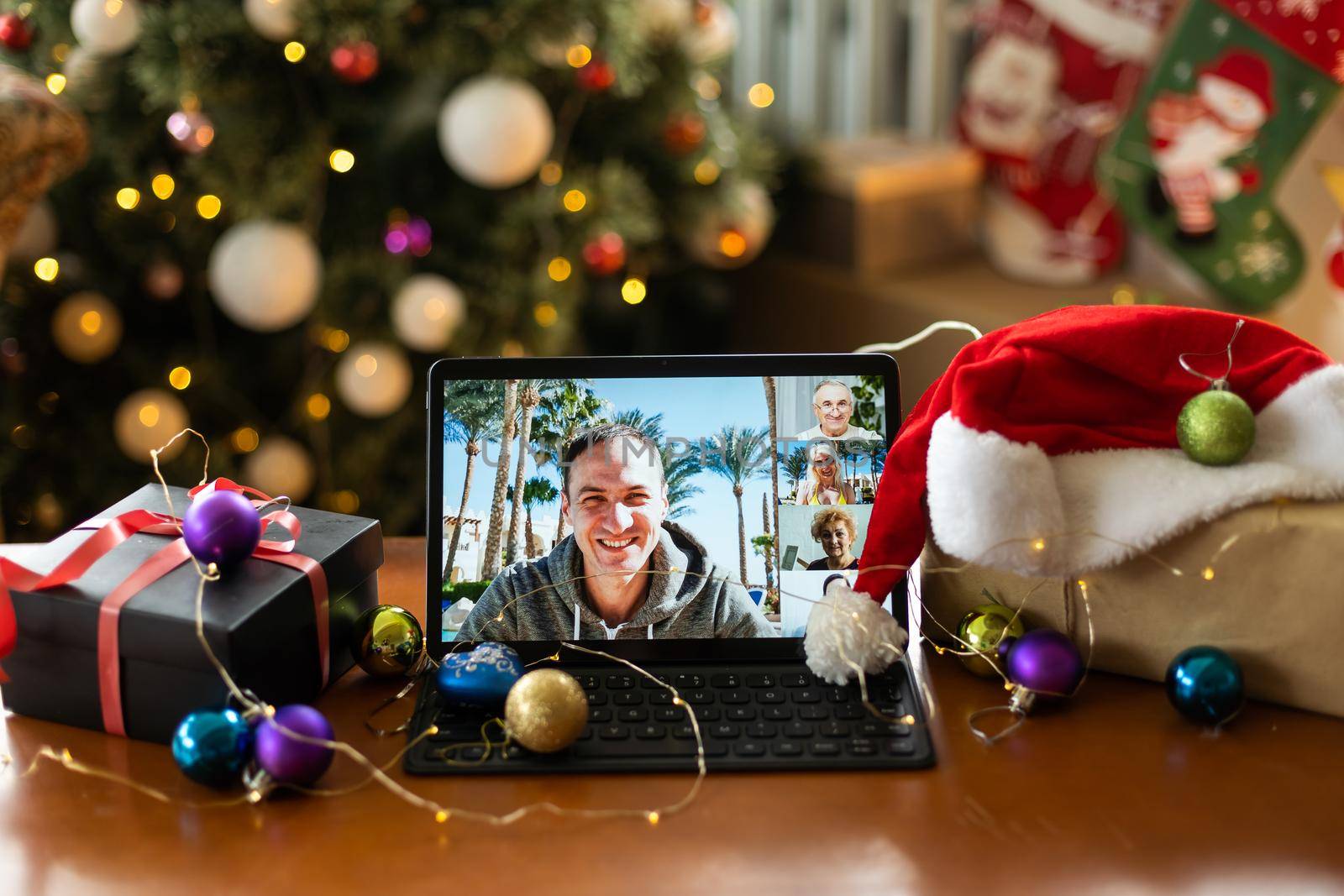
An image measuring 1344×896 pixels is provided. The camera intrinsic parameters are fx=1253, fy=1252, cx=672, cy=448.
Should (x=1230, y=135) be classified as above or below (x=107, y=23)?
below

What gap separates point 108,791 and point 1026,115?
1.90 m

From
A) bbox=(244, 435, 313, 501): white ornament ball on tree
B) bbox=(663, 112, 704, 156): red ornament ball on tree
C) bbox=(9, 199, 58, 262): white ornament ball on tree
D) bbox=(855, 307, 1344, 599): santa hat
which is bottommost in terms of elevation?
bbox=(244, 435, 313, 501): white ornament ball on tree

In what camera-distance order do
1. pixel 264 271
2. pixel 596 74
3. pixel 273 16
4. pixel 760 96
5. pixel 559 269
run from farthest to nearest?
pixel 760 96 < pixel 559 269 < pixel 596 74 < pixel 264 271 < pixel 273 16

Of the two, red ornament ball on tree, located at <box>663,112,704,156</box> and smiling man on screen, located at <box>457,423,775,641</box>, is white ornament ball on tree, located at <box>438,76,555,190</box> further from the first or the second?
smiling man on screen, located at <box>457,423,775,641</box>

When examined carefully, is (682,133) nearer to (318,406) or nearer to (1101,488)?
(318,406)

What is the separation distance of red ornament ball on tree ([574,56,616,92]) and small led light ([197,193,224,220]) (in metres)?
0.54

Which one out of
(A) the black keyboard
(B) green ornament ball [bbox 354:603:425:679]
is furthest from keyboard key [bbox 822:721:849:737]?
(B) green ornament ball [bbox 354:603:425:679]

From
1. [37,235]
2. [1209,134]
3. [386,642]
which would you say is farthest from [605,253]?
[386,642]

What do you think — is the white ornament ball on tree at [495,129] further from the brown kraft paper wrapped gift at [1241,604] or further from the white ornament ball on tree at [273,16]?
the brown kraft paper wrapped gift at [1241,604]

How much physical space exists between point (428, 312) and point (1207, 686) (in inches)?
48.2

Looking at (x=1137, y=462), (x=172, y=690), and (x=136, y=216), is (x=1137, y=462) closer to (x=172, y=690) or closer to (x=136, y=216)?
(x=172, y=690)

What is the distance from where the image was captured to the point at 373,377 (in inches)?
69.6

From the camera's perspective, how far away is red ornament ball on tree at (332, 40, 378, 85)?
1.59 metres

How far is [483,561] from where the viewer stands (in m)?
0.84
